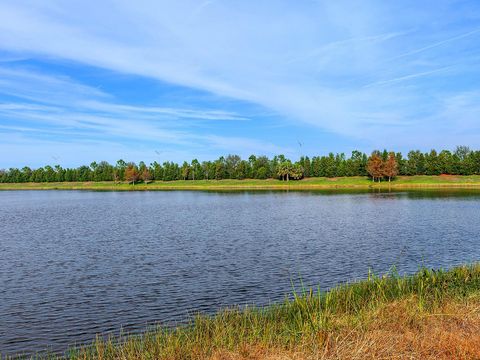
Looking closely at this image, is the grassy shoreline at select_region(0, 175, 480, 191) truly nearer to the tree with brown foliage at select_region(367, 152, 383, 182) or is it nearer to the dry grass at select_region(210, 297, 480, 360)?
the tree with brown foliage at select_region(367, 152, 383, 182)

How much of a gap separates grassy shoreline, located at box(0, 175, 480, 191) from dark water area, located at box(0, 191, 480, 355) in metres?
86.4

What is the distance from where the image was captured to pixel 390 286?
55.6 ft

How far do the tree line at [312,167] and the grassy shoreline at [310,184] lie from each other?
2.89 m

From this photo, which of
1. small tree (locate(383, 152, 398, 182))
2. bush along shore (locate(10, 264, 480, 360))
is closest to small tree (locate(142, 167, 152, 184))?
small tree (locate(383, 152, 398, 182))

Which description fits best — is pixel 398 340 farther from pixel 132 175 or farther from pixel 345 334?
pixel 132 175

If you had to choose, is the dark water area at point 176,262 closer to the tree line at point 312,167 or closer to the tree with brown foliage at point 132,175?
the tree line at point 312,167

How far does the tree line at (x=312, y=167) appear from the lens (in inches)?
5517

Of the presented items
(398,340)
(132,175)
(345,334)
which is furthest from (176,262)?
(132,175)

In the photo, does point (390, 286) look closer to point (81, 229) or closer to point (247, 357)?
point (247, 357)

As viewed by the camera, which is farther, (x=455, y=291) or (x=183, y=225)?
(x=183, y=225)

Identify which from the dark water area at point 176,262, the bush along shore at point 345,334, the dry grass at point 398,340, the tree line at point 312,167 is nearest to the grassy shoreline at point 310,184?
the tree line at point 312,167

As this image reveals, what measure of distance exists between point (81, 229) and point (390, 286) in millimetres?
37065

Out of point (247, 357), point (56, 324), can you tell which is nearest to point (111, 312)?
point (56, 324)

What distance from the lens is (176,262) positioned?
27812 mm
